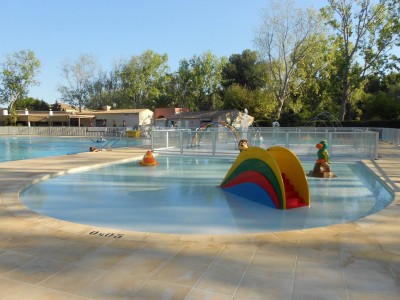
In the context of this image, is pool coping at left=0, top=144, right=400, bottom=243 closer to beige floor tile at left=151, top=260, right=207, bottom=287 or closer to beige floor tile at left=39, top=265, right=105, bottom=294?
beige floor tile at left=151, top=260, right=207, bottom=287

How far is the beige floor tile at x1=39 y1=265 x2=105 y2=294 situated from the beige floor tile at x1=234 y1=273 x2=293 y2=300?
1563 millimetres

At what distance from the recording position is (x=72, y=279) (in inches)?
141

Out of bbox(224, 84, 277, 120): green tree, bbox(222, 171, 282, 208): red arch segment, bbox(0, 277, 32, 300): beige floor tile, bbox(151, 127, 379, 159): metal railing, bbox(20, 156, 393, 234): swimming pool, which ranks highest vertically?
bbox(224, 84, 277, 120): green tree

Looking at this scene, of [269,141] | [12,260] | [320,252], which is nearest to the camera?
[12,260]

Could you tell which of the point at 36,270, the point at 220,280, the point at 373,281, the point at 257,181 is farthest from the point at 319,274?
the point at 257,181

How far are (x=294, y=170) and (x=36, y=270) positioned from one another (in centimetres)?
568

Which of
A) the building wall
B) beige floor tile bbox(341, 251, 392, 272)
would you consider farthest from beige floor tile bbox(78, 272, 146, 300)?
the building wall

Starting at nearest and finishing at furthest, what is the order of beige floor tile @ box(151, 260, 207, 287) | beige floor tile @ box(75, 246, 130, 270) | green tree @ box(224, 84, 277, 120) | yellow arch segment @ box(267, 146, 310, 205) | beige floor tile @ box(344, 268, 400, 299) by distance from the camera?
beige floor tile @ box(344, 268, 400, 299)
beige floor tile @ box(151, 260, 207, 287)
beige floor tile @ box(75, 246, 130, 270)
yellow arch segment @ box(267, 146, 310, 205)
green tree @ box(224, 84, 277, 120)

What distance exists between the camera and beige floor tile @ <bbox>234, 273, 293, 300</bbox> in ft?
10.5

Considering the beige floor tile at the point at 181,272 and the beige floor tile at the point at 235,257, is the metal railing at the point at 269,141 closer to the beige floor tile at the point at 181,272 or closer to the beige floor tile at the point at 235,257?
the beige floor tile at the point at 235,257

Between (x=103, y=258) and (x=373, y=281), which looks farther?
(x=103, y=258)

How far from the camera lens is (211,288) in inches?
132

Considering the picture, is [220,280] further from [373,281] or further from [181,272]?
Answer: [373,281]

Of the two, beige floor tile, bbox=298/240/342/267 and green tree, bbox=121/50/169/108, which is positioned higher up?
green tree, bbox=121/50/169/108
